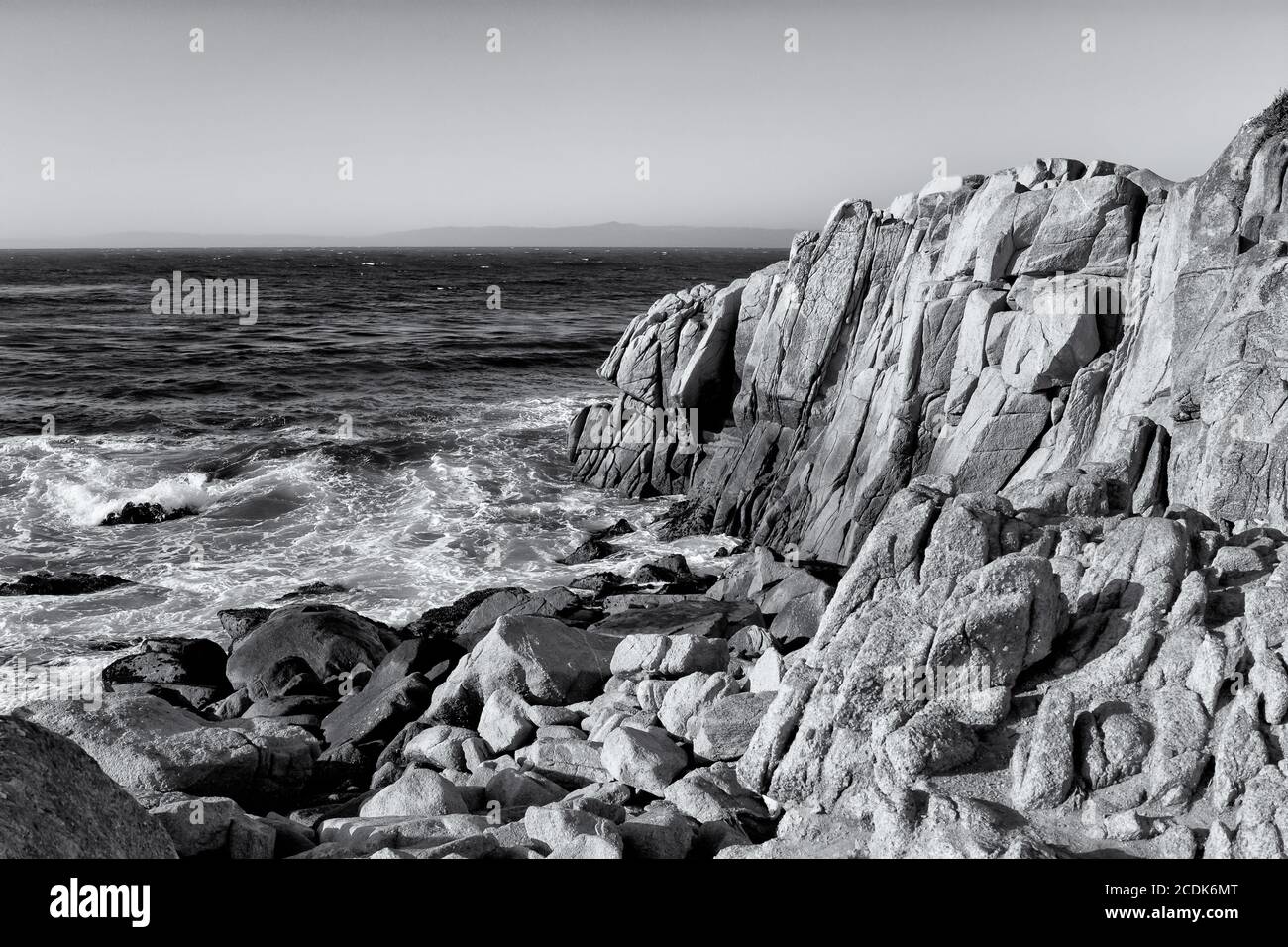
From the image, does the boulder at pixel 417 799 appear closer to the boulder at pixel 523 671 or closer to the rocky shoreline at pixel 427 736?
the rocky shoreline at pixel 427 736

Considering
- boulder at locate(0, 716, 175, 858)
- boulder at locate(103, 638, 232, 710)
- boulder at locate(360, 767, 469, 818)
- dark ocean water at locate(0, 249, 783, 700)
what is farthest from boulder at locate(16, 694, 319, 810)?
dark ocean water at locate(0, 249, 783, 700)

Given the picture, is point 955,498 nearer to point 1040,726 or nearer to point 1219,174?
point 1040,726

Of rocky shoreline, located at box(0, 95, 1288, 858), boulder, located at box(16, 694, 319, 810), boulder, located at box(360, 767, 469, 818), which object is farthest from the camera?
boulder, located at box(16, 694, 319, 810)

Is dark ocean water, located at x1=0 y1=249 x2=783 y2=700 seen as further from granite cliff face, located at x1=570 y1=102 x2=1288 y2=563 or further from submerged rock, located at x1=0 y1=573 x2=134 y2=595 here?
granite cliff face, located at x1=570 y1=102 x2=1288 y2=563

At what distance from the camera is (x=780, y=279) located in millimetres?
34125

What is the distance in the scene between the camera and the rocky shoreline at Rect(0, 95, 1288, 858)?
35.5 ft

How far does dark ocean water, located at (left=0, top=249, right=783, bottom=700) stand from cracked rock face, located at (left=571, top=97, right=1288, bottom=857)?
26.6ft

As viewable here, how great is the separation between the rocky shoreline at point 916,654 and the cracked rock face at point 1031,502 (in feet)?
0.19

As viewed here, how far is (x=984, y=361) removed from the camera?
83.9 ft

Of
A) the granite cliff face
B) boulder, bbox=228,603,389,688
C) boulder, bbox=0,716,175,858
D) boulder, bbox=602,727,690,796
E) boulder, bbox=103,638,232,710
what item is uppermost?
the granite cliff face
